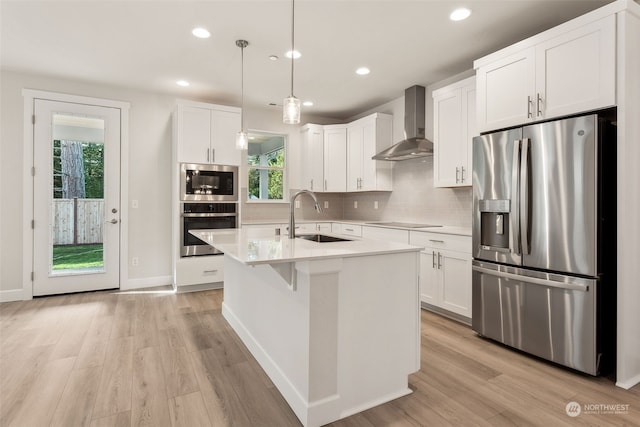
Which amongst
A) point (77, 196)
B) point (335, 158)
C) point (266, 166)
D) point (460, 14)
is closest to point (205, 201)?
point (266, 166)

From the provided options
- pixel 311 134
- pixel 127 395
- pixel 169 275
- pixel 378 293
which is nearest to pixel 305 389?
pixel 378 293

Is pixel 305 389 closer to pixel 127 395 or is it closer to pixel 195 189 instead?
pixel 127 395

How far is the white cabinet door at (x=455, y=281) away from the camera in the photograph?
10.2 ft

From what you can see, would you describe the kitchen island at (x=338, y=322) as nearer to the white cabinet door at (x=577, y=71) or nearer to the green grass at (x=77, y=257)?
the white cabinet door at (x=577, y=71)

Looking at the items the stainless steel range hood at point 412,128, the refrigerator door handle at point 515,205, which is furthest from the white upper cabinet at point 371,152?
the refrigerator door handle at point 515,205

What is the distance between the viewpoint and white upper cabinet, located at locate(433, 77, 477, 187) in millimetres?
3381

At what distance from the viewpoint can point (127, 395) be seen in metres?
1.99

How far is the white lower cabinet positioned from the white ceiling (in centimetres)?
180

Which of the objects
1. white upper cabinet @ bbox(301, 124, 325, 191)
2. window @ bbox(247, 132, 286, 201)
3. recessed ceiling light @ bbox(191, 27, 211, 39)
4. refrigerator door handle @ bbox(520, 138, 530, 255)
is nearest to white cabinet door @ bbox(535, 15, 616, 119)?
refrigerator door handle @ bbox(520, 138, 530, 255)

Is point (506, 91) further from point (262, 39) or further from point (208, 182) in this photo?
point (208, 182)

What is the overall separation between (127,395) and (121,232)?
114 inches

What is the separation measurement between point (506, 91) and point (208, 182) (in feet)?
11.3

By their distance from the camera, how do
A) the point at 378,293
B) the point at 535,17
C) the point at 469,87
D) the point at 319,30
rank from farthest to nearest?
the point at 469,87 → the point at 319,30 → the point at 535,17 → the point at 378,293

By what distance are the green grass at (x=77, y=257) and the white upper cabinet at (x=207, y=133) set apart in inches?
62.4
